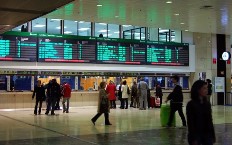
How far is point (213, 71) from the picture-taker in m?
25.4

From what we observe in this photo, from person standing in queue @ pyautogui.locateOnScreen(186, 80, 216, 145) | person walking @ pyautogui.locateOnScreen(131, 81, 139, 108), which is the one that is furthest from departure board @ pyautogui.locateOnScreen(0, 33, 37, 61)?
person standing in queue @ pyautogui.locateOnScreen(186, 80, 216, 145)

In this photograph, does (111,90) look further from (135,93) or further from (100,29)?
(100,29)

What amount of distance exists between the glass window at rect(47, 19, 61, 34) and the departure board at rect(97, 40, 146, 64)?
106 inches

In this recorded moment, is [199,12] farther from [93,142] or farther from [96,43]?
[93,142]

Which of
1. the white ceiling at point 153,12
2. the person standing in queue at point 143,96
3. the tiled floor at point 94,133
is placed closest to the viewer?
the tiled floor at point 94,133

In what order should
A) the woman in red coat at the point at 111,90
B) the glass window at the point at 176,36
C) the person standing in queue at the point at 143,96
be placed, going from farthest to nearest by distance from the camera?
the glass window at the point at 176,36 → the person standing in queue at the point at 143,96 → the woman in red coat at the point at 111,90

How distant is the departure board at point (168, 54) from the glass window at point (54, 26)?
17.3 ft

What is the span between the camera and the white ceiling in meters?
14.4

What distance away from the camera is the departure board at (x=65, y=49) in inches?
788

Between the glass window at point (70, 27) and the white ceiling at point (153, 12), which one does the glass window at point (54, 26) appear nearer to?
the glass window at point (70, 27)

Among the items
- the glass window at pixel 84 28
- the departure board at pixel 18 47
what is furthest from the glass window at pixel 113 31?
the departure board at pixel 18 47

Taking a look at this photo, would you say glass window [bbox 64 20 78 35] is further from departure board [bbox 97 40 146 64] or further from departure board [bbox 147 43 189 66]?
departure board [bbox 147 43 189 66]

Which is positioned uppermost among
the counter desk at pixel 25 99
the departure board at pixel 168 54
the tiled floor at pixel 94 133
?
the departure board at pixel 168 54

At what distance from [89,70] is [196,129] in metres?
16.3
